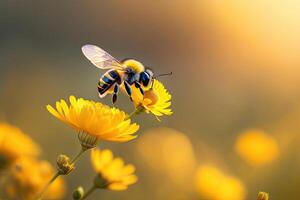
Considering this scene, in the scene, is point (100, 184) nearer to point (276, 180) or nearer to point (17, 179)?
point (17, 179)

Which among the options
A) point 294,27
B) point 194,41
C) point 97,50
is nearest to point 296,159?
point 97,50

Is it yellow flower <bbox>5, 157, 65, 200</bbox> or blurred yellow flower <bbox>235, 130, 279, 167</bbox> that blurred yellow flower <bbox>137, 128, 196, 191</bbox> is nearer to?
blurred yellow flower <bbox>235, 130, 279, 167</bbox>

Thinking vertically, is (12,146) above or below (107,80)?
below

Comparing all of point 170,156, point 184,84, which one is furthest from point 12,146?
point 184,84

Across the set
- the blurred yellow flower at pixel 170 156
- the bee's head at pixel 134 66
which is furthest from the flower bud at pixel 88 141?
the blurred yellow flower at pixel 170 156

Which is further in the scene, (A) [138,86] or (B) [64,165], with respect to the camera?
(A) [138,86]

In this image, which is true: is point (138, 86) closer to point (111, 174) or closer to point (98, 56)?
point (98, 56)

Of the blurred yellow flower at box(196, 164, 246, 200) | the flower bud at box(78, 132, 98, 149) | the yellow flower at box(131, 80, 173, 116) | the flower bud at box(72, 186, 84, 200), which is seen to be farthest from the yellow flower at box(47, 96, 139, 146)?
the blurred yellow flower at box(196, 164, 246, 200)
